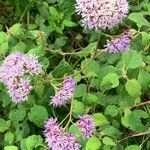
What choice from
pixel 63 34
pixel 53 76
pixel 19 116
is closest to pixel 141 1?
pixel 63 34

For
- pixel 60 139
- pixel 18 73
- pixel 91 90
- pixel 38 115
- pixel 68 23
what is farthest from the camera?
pixel 68 23

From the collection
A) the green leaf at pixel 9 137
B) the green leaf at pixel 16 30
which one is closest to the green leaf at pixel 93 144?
the green leaf at pixel 9 137

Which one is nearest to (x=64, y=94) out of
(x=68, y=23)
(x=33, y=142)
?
(x=33, y=142)

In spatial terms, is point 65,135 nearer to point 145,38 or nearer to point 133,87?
point 133,87

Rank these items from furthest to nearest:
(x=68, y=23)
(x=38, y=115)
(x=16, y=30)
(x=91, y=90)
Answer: (x=68, y=23) < (x=16, y=30) < (x=91, y=90) < (x=38, y=115)

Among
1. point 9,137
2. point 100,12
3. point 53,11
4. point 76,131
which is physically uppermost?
point 100,12

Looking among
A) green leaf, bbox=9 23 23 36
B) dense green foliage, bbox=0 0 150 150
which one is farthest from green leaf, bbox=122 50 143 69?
green leaf, bbox=9 23 23 36

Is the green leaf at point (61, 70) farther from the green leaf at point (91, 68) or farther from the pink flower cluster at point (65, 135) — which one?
the pink flower cluster at point (65, 135)

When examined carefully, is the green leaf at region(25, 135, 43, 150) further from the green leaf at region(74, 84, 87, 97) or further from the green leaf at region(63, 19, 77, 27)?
the green leaf at region(63, 19, 77, 27)

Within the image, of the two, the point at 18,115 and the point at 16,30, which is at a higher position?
the point at 16,30
